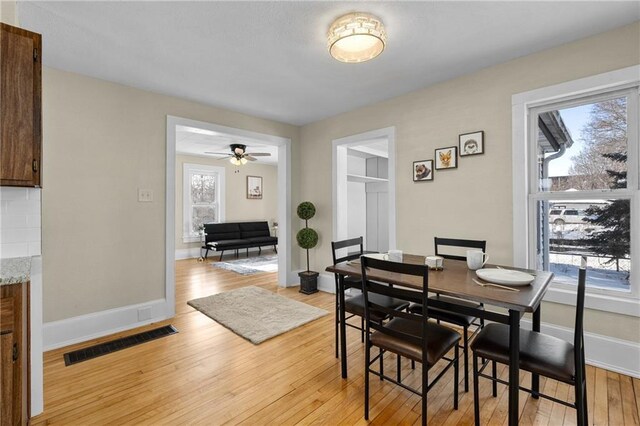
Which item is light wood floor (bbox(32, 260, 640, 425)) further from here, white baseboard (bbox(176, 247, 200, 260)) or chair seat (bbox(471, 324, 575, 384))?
white baseboard (bbox(176, 247, 200, 260))

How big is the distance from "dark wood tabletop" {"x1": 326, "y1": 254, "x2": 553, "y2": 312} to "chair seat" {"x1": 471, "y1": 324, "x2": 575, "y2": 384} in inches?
11.1

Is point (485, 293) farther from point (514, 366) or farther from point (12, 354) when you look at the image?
point (12, 354)

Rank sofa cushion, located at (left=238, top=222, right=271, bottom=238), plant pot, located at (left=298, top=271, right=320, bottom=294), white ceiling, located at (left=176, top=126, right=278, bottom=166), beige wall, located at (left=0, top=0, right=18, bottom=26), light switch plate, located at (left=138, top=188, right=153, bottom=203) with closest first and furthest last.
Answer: beige wall, located at (left=0, top=0, right=18, bottom=26)
light switch plate, located at (left=138, top=188, right=153, bottom=203)
plant pot, located at (left=298, top=271, right=320, bottom=294)
white ceiling, located at (left=176, top=126, right=278, bottom=166)
sofa cushion, located at (left=238, top=222, right=271, bottom=238)

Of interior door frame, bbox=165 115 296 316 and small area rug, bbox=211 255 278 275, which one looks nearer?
interior door frame, bbox=165 115 296 316

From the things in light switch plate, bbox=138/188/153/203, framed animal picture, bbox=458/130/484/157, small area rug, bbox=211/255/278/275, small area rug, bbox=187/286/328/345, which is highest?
framed animal picture, bbox=458/130/484/157

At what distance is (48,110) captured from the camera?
8.52ft

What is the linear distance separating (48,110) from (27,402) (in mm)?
2327

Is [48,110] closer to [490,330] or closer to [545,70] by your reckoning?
[490,330]

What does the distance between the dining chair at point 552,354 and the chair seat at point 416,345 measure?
0.49 feet

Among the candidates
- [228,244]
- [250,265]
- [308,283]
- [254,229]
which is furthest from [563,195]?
[254,229]

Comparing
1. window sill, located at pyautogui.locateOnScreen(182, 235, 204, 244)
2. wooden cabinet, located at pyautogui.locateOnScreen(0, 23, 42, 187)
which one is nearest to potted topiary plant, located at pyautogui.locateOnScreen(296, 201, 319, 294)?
wooden cabinet, located at pyautogui.locateOnScreen(0, 23, 42, 187)

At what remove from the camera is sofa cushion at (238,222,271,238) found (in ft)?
24.9

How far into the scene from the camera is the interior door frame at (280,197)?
3312 millimetres

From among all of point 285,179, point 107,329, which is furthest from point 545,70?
point 107,329
